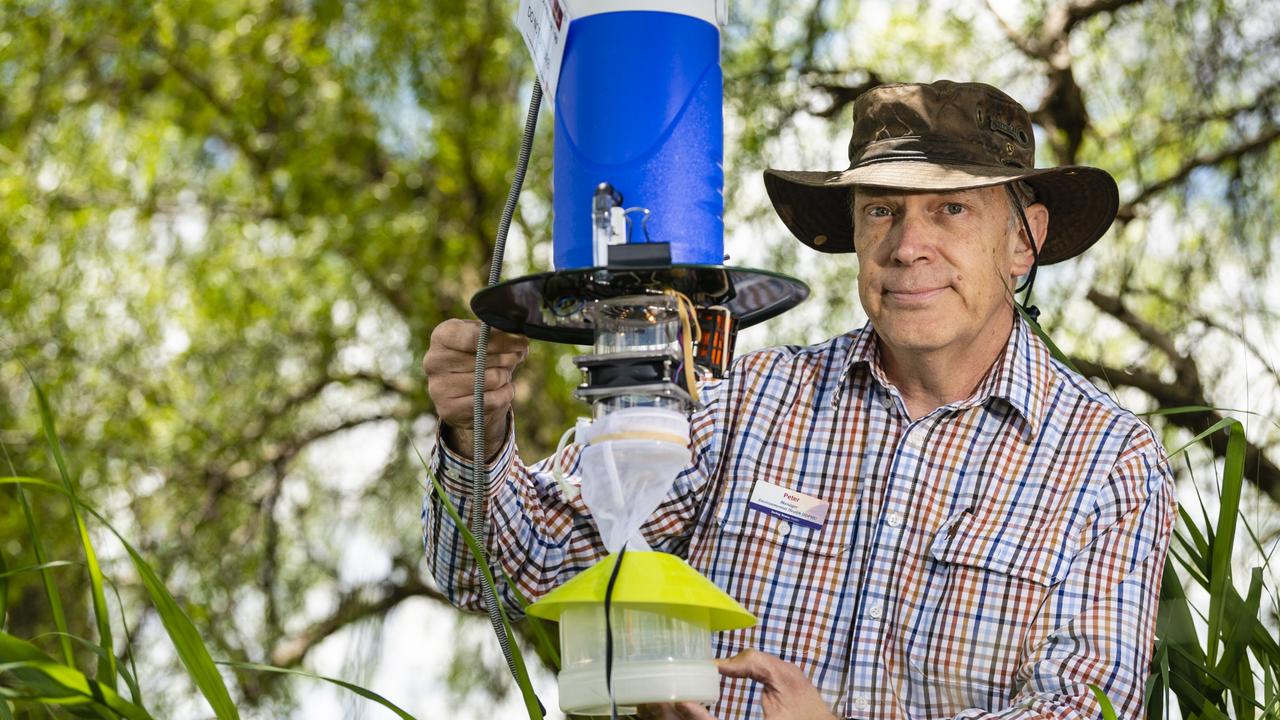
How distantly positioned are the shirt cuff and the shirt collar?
2.04ft

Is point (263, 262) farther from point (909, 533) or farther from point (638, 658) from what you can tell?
point (638, 658)

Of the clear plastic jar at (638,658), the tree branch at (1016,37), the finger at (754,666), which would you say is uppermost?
the tree branch at (1016,37)

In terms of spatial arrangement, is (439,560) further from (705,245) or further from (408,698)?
(408,698)

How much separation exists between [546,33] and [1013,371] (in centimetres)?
108

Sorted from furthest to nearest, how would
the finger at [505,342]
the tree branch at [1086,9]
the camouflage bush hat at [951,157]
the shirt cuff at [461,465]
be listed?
the tree branch at [1086,9], the camouflage bush hat at [951,157], the shirt cuff at [461,465], the finger at [505,342]

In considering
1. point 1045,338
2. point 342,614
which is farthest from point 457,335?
point 342,614

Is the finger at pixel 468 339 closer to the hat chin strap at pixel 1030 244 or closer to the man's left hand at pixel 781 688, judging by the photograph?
the man's left hand at pixel 781 688

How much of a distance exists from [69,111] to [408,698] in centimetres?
334

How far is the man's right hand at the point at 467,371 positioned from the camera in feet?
7.60

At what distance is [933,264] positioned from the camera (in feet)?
8.67

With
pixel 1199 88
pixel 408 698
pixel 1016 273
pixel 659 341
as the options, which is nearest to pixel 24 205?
pixel 408 698

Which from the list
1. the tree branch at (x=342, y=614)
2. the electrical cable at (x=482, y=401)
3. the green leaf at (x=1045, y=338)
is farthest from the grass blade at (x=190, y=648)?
the tree branch at (x=342, y=614)

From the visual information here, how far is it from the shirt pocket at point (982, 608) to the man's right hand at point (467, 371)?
2.43 feet

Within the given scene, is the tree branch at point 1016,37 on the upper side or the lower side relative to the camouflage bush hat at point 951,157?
upper
